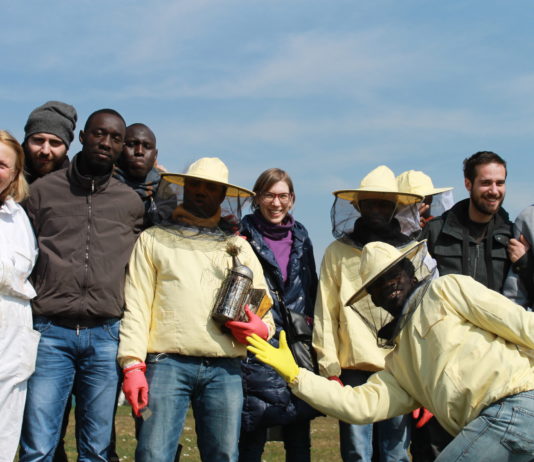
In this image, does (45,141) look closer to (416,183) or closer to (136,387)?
(136,387)

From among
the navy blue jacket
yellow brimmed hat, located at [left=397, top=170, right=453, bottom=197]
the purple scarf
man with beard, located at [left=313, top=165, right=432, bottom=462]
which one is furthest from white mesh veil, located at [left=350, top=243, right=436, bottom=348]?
yellow brimmed hat, located at [left=397, top=170, right=453, bottom=197]

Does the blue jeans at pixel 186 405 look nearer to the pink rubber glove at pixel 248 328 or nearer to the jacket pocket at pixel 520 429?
the pink rubber glove at pixel 248 328

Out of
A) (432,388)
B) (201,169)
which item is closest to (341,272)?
(201,169)

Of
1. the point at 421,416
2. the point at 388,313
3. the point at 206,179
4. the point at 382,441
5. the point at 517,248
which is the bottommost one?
the point at 382,441

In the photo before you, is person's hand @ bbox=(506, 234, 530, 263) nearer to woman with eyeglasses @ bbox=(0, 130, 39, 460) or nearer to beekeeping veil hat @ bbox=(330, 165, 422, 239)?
beekeeping veil hat @ bbox=(330, 165, 422, 239)

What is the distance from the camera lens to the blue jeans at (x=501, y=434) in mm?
4145

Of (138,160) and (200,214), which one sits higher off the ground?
(138,160)

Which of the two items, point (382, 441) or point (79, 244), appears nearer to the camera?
point (79, 244)

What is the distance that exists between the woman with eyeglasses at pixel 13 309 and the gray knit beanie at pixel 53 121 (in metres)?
0.69

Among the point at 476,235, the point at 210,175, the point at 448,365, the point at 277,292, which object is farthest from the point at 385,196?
the point at 448,365

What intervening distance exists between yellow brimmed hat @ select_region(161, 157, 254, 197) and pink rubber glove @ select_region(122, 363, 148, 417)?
1575 mm

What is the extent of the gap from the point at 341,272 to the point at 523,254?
1.64 m

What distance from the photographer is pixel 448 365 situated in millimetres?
4348

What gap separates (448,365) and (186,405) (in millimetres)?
2141
